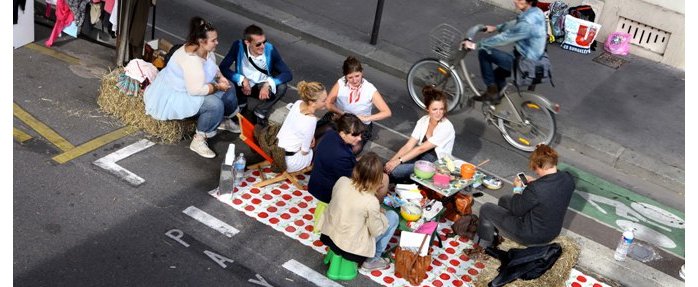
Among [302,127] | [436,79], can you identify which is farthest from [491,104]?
[302,127]

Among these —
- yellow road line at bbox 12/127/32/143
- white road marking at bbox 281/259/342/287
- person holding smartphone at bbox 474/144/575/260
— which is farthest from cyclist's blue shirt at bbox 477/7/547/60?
yellow road line at bbox 12/127/32/143

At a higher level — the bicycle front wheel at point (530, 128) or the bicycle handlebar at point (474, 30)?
the bicycle handlebar at point (474, 30)

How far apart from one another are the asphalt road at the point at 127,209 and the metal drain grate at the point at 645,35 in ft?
14.1

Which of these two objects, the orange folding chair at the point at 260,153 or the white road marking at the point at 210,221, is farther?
the orange folding chair at the point at 260,153

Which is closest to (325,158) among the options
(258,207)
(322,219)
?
(322,219)

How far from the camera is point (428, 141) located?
916cm

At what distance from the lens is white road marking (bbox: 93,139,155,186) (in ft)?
29.9

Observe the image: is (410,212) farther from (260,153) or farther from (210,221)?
(210,221)

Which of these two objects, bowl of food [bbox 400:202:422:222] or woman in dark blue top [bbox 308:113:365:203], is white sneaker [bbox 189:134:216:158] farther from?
bowl of food [bbox 400:202:422:222]

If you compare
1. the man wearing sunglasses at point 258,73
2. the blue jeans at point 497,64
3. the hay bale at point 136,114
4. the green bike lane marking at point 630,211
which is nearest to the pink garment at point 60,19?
the hay bale at point 136,114

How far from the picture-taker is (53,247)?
788 cm

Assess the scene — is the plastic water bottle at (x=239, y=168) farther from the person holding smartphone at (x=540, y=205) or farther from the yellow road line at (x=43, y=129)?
the person holding smartphone at (x=540, y=205)

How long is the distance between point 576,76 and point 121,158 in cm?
720

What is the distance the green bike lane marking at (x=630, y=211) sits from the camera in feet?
31.3
